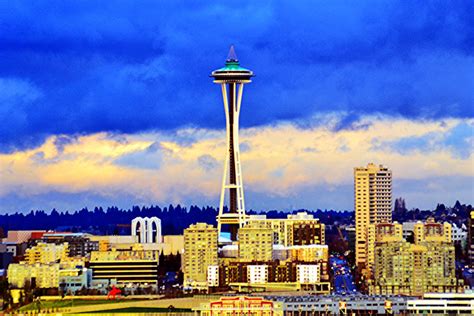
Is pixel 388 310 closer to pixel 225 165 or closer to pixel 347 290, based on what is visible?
pixel 347 290

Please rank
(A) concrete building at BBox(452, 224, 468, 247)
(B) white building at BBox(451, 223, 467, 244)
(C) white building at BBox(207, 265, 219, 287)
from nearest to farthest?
(C) white building at BBox(207, 265, 219, 287), (A) concrete building at BBox(452, 224, 468, 247), (B) white building at BBox(451, 223, 467, 244)

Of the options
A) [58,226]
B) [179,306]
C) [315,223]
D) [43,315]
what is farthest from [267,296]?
[58,226]

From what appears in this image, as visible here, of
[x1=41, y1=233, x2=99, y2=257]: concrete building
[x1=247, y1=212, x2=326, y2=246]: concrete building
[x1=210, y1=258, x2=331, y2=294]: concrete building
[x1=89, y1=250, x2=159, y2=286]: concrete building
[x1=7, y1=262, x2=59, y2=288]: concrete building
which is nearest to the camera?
[x1=7, y1=262, x2=59, y2=288]: concrete building

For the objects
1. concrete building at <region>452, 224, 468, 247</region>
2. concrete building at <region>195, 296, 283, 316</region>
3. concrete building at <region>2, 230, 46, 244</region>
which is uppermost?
concrete building at <region>2, 230, 46, 244</region>

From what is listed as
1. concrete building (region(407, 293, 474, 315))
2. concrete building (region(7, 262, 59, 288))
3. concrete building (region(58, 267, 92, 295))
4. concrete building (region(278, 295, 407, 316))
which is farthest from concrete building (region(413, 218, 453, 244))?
concrete building (region(407, 293, 474, 315))

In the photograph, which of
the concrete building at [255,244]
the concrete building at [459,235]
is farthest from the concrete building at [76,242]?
the concrete building at [459,235]

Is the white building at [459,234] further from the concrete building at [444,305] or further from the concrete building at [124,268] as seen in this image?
the concrete building at [444,305]

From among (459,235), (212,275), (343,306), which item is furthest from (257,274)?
(459,235)

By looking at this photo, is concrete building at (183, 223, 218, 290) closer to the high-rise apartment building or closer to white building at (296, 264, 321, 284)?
white building at (296, 264, 321, 284)
